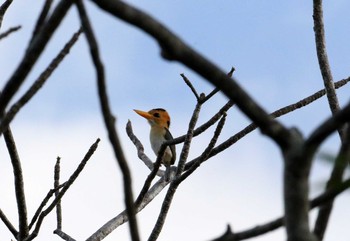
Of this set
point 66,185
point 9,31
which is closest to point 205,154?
point 66,185

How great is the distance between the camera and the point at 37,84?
244cm

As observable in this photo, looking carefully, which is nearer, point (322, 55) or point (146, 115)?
point (322, 55)

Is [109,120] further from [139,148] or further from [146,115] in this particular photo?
[146,115]

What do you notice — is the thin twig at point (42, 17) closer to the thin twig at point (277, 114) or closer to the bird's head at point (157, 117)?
the thin twig at point (277, 114)

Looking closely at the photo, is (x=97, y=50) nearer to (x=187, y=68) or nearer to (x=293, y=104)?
(x=187, y=68)

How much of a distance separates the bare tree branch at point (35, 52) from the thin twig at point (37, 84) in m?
0.42

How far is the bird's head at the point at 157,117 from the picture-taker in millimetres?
14430

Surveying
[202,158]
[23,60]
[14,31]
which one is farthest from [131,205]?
[202,158]

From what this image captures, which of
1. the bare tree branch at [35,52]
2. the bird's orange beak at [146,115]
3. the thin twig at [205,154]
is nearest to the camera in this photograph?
the bare tree branch at [35,52]

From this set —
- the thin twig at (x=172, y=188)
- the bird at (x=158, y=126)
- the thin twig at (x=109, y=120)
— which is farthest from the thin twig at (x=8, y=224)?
the bird at (x=158, y=126)

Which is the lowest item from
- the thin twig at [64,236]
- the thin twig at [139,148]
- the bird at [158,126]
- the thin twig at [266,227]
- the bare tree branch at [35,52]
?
the thin twig at [266,227]

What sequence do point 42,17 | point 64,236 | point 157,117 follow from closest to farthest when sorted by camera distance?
point 42,17, point 64,236, point 157,117

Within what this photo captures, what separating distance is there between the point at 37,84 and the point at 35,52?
0.57 metres

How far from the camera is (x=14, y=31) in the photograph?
284cm
